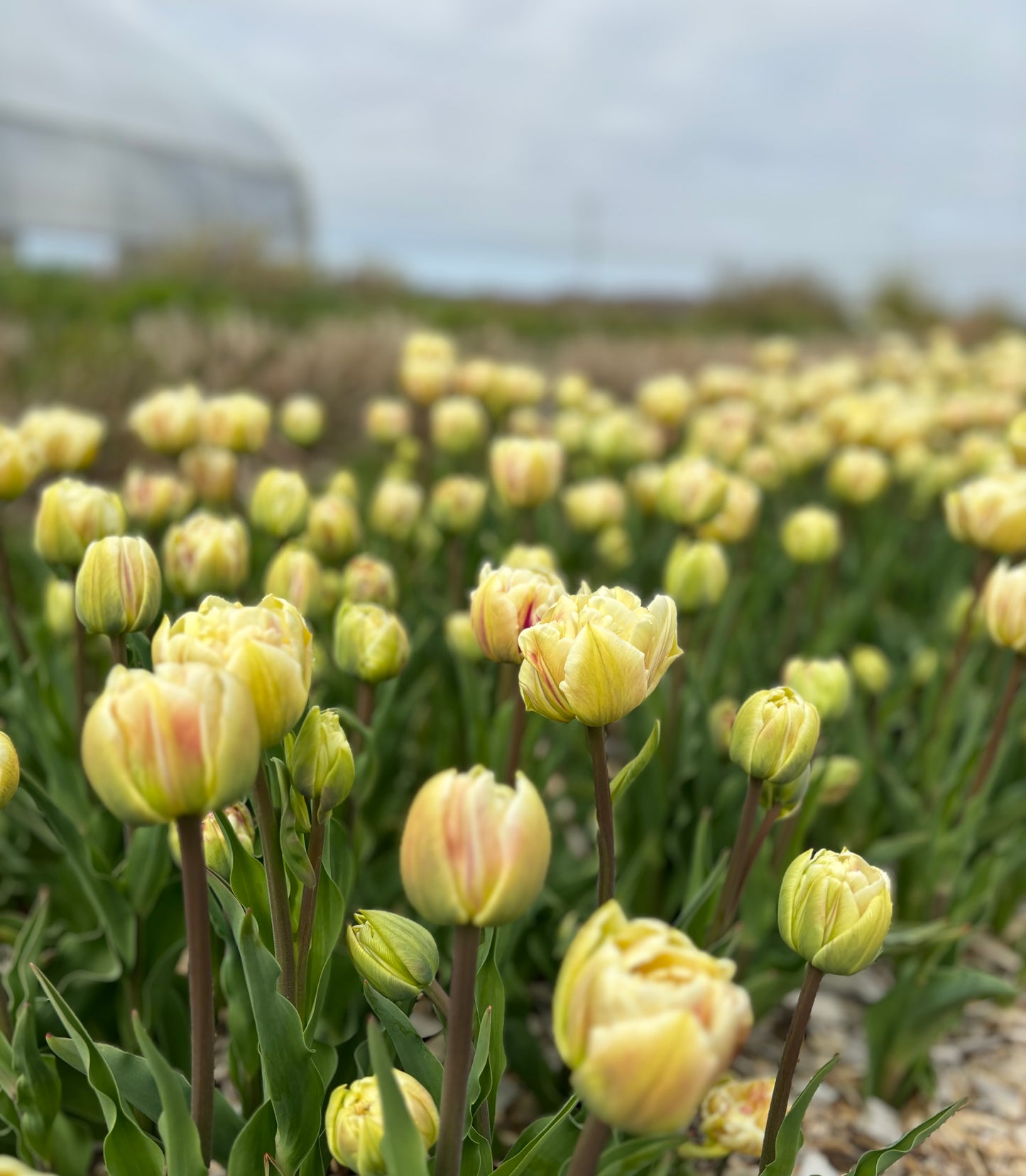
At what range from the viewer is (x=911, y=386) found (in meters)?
5.15

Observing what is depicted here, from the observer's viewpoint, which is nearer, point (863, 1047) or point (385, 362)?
point (863, 1047)

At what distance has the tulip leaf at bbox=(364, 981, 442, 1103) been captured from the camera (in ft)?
3.18

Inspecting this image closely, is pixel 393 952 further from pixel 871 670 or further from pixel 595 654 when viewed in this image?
pixel 871 670

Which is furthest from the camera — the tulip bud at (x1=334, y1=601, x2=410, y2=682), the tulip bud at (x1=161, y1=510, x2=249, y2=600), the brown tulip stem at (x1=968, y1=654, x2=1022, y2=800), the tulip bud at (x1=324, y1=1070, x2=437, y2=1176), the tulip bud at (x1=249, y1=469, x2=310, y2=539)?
the tulip bud at (x1=249, y1=469, x2=310, y2=539)

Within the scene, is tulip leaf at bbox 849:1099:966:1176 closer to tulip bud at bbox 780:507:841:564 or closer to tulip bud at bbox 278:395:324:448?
tulip bud at bbox 780:507:841:564

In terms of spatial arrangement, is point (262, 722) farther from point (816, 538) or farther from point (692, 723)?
point (816, 538)

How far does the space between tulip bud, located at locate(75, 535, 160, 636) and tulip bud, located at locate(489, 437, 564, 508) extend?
114 centimetres

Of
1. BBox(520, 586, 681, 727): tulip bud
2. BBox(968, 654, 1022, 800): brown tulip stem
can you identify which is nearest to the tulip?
BBox(520, 586, 681, 727): tulip bud

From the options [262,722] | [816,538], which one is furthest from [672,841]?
[262,722]

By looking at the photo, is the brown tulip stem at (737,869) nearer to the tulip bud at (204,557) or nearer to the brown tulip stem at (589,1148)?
the brown tulip stem at (589,1148)

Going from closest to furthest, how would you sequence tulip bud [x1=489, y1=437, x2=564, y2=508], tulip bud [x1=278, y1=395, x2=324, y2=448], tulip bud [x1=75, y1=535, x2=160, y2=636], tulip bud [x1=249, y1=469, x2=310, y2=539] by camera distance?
tulip bud [x1=75, y1=535, x2=160, y2=636], tulip bud [x1=249, y1=469, x2=310, y2=539], tulip bud [x1=489, y1=437, x2=564, y2=508], tulip bud [x1=278, y1=395, x2=324, y2=448]

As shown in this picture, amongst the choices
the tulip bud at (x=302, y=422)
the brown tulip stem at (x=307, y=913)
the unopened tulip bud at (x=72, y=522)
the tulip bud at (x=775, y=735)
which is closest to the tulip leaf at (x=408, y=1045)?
the brown tulip stem at (x=307, y=913)

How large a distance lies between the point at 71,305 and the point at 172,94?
23317mm

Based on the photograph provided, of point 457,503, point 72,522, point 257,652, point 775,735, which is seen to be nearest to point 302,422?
point 457,503
